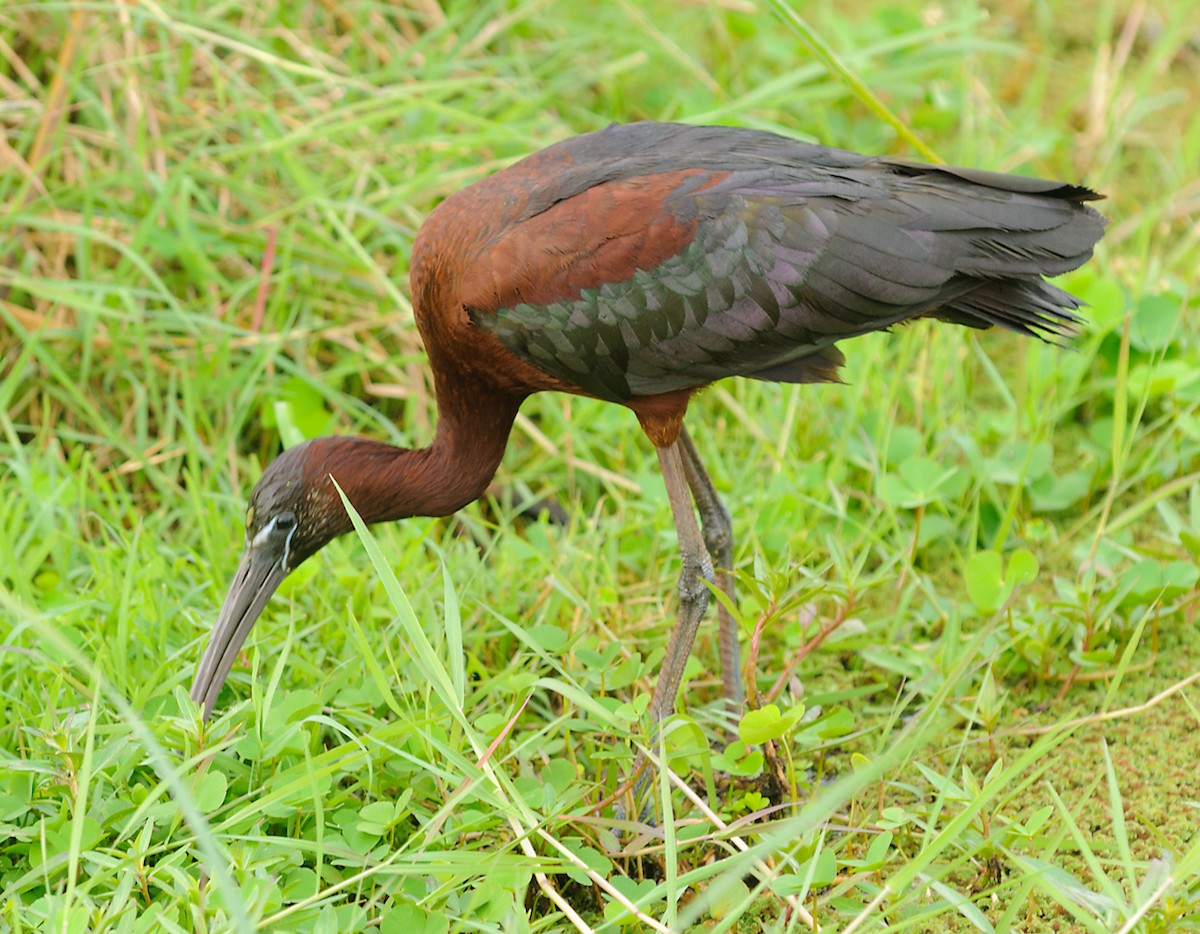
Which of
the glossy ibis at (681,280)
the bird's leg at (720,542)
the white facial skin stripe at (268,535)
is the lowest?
the bird's leg at (720,542)

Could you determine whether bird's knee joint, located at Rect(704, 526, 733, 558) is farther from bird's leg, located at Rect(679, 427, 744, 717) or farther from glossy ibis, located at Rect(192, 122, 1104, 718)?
glossy ibis, located at Rect(192, 122, 1104, 718)

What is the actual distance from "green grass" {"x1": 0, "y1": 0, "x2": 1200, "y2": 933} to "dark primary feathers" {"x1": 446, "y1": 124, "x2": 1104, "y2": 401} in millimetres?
405

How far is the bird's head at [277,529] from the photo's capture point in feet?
10.7

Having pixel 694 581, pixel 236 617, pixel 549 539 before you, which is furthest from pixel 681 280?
pixel 236 617

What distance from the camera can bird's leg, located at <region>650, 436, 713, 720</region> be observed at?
336 cm

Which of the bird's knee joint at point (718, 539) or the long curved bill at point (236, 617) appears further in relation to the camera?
the bird's knee joint at point (718, 539)

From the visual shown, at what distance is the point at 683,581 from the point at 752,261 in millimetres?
837

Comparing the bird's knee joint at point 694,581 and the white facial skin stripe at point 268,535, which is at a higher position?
the white facial skin stripe at point 268,535

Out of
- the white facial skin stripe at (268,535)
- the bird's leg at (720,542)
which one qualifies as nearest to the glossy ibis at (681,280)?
the white facial skin stripe at (268,535)

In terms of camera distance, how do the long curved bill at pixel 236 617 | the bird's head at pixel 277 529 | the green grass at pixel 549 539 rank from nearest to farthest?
the green grass at pixel 549 539
the long curved bill at pixel 236 617
the bird's head at pixel 277 529

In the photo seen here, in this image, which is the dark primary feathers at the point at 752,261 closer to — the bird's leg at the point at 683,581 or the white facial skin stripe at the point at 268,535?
the bird's leg at the point at 683,581

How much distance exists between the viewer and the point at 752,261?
322 cm

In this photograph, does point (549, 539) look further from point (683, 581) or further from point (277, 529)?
point (277, 529)

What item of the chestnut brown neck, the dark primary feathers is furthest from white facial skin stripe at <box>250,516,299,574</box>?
the dark primary feathers
